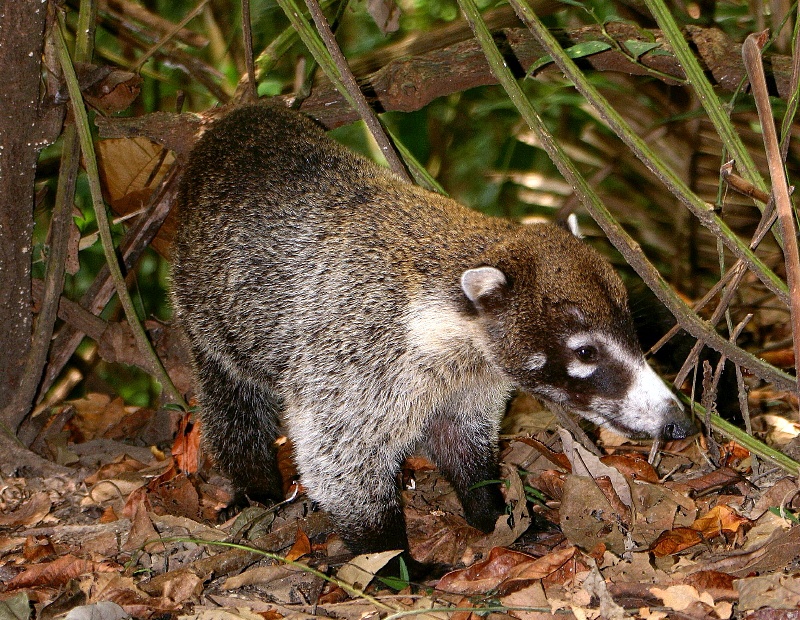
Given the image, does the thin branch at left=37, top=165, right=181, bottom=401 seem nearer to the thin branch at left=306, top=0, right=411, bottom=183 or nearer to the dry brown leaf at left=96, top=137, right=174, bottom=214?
the dry brown leaf at left=96, top=137, right=174, bottom=214

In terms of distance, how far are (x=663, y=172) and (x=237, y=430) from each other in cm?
286

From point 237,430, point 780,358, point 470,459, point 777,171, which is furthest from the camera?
point 780,358

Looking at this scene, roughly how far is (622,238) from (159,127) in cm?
310

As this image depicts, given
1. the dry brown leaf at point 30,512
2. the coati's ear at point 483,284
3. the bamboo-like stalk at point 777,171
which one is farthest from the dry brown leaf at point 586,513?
the dry brown leaf at point 30,512

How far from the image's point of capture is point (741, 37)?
6531mm

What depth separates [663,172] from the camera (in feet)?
12.2

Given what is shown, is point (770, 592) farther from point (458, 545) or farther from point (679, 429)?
point (458, 545)

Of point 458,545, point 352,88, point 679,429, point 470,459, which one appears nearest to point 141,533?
point 458,545

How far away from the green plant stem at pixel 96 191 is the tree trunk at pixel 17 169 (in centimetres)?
15

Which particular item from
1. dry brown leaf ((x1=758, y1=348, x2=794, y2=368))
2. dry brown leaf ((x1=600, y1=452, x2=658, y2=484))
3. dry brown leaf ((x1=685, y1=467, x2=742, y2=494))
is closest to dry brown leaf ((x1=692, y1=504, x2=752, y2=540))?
dry brown leaf ((x1=685, y1=467, x2=742, y2=494))

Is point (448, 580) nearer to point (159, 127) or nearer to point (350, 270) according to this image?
point (350, 270)

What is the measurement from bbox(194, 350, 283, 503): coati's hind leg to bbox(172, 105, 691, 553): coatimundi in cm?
1

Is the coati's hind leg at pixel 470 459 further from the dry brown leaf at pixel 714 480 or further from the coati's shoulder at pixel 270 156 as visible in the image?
the coati's shoulder at pixel 270 156

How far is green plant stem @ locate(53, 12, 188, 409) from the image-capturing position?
16.9 ft
